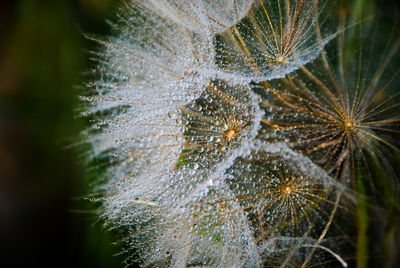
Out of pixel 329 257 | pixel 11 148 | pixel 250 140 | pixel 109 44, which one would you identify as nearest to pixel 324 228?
pixel 329 257

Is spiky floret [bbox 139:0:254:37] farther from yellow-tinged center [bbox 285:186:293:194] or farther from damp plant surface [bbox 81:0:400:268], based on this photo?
yellow-tinged center [bbox 285:186:293:194]

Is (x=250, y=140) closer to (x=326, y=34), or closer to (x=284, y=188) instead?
(x=284, y=188)

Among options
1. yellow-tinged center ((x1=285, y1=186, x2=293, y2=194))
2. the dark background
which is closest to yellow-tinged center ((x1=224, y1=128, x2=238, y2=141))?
yellow-tinged center ((x1=285, y1=186, x2=293, y2=194))

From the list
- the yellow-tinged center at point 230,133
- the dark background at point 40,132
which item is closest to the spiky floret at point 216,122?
the yellow-tinged center at point 230,133

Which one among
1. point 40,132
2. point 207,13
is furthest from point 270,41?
point 40,132

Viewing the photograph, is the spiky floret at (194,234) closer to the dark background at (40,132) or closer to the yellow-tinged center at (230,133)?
the yellow-tinged center at (230,133)
